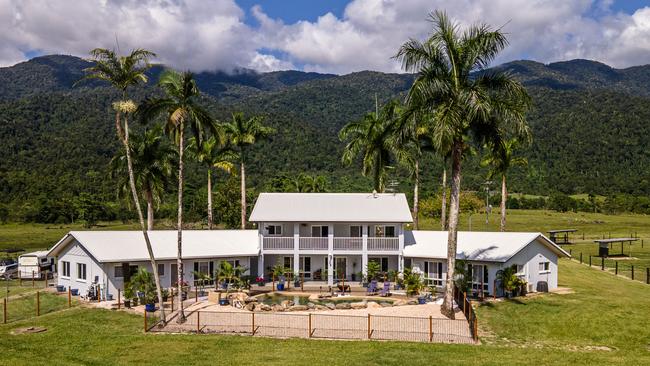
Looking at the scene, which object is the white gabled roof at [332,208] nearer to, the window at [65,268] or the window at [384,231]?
the window at [384,231]

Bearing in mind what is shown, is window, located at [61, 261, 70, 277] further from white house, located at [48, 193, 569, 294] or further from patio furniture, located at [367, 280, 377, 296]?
patio furniture, located at [367, 280, 377, 296]

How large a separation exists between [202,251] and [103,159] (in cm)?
9829

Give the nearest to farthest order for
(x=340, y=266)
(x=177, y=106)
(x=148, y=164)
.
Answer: (x=177, y=106) → (x=340, y=266) → (x=148, y=164)

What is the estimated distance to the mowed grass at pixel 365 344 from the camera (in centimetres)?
1917

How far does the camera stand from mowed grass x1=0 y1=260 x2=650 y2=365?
19.2 m

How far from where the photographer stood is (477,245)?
36.8 m

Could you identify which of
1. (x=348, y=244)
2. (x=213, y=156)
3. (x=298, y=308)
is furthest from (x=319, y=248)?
(x=213, y=156)

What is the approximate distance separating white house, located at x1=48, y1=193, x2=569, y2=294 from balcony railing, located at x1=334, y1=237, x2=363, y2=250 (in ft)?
0.24

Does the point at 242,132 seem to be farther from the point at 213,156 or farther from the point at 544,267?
the point at 544,267

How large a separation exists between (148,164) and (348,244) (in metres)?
17.4

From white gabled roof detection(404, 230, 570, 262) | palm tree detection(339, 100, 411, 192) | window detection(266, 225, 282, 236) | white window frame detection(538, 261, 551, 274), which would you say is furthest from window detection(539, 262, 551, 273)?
window detection(266, 225, 282, 236)

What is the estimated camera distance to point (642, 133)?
14975 cm

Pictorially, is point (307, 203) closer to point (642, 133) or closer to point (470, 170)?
point (470, 170)

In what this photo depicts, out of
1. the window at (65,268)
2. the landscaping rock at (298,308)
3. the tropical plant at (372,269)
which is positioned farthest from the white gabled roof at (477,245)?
the window at (65,268)
